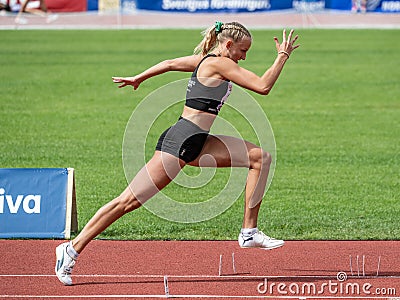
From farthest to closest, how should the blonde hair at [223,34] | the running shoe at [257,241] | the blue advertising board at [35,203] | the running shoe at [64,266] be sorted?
1. the blue advertising board at [35,203]
2. the running shoe at [257,241]
3. the blonde hair at [223,34]
4. the running shoe at [64,266]

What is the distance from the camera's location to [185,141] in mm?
8266

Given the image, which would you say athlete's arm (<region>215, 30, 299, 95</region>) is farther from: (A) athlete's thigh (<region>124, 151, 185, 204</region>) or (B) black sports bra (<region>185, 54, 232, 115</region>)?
(A) athlete's thigh (<region>124, 151, 185, 204</region>)

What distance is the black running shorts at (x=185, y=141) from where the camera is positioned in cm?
827

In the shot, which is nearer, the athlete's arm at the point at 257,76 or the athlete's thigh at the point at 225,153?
the athlete's arm at the point at 257,76

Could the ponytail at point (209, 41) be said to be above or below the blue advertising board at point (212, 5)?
above

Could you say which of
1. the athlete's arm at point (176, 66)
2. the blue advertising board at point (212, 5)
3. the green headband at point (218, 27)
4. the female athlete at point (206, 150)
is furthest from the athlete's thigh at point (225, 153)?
the blue advertising board at point (212, 5)

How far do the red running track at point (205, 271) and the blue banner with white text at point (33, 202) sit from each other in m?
0.17

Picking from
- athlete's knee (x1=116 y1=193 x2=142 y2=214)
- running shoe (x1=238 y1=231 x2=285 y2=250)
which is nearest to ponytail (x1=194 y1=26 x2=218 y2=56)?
athlete's knee (x1=116 y1=193 x2=142 y2=214)

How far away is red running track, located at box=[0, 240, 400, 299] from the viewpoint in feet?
26.1

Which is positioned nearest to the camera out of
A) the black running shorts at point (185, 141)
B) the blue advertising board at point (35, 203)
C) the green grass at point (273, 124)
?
the black running shorts at point (185, 141)

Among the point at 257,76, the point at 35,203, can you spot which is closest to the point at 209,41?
the point at 257,76

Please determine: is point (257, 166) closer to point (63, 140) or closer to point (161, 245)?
point (161, 245)

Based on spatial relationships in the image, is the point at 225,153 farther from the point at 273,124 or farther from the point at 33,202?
the point at 273,124

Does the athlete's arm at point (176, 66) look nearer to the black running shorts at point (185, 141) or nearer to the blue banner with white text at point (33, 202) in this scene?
the black running shorts at point (185, 141)
